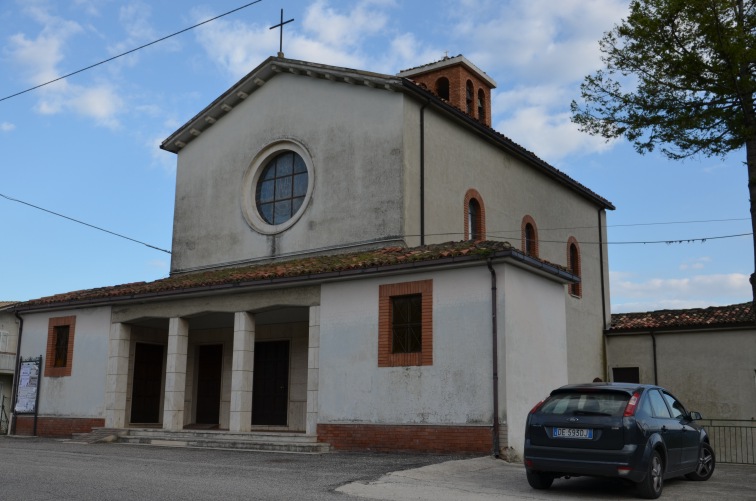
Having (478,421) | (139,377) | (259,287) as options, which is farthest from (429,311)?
(139,377)

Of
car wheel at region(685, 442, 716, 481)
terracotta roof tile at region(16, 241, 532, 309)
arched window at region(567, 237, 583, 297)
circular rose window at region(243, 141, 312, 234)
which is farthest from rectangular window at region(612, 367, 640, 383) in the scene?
car wheel at region(685, 442, 716, 481)

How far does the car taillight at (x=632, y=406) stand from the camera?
9227mm

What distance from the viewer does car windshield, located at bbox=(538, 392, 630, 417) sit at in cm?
940

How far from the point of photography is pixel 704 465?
11.2m

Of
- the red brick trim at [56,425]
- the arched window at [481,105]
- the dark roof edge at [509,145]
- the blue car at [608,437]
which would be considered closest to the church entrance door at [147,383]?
the red brick trim at [56,425]

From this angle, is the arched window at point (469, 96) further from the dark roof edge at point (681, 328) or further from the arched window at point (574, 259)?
the dark roof edge at point (681, 328)

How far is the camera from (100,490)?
909cm

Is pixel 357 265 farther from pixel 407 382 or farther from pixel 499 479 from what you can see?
pixel 499 479

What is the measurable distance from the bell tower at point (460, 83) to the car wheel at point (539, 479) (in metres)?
19.2

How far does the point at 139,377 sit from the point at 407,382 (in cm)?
1072

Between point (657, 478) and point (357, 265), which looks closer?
point (657, 478)

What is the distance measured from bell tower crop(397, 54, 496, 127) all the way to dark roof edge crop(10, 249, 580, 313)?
41.5ft

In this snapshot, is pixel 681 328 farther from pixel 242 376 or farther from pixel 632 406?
pixel 632 406

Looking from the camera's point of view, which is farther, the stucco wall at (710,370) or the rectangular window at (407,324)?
the stucco wall at (710,370)
